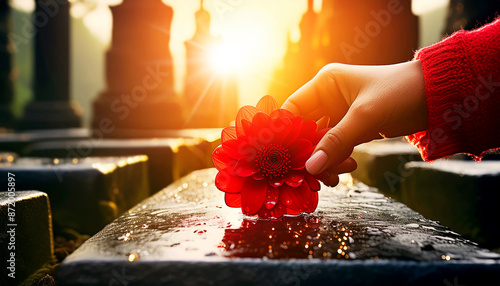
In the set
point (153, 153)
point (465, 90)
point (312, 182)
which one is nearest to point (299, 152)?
point (312, 182)

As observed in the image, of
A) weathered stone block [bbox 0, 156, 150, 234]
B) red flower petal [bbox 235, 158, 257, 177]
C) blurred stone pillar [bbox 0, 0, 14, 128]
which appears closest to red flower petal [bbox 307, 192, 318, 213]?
red flower petal [bbox 235, 158, 257, 177]

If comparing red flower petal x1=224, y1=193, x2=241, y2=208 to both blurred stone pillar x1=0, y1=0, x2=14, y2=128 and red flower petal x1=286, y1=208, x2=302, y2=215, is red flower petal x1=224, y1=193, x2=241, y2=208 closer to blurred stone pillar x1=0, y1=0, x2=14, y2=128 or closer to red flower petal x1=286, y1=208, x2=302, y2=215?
red flower petal x1=286, y1=208, x2=302, y2=215

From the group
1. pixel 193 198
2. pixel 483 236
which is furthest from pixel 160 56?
pixel 483 236

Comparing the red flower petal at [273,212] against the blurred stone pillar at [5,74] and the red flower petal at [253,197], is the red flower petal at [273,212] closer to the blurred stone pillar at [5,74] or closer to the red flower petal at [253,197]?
the red flower petal at [253,197]

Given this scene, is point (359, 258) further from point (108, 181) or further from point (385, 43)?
point (385, 43)

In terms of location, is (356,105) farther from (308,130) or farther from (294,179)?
(294,179)

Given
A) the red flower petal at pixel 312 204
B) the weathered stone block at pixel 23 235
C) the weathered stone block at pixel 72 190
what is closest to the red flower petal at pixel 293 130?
the red flower petal at pixel 312 204
